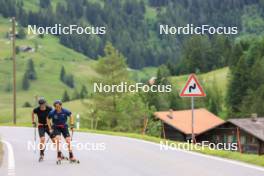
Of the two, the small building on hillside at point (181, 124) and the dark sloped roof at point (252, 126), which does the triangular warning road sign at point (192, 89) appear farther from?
the small building on hillside at point (181, 124)

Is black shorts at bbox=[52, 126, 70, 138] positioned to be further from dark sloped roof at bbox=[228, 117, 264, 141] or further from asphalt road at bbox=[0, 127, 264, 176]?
dark sloped roof at bbox=[228, 117, 264, 141]

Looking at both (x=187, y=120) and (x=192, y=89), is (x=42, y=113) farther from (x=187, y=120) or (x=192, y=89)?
(x=187, y=120)

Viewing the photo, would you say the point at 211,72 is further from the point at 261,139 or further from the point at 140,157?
the point at 140,157

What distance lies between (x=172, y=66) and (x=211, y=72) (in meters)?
20.1

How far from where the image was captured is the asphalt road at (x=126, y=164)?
Answer: 1251 centimetres

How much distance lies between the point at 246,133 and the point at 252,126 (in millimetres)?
1355

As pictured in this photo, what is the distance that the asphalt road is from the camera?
12508 mm

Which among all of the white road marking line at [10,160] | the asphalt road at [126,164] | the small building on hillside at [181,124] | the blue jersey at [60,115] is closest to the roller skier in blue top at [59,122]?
the blue jersey at [60,115]

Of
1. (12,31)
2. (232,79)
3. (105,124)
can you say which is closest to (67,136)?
(12,31)

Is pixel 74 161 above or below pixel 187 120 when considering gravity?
below

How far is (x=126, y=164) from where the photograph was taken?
14328 mm

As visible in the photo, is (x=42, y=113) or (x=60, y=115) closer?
(x=60, y=115)

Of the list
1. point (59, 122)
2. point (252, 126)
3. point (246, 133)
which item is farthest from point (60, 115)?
point (246, 133)

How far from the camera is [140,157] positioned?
1612 cm
